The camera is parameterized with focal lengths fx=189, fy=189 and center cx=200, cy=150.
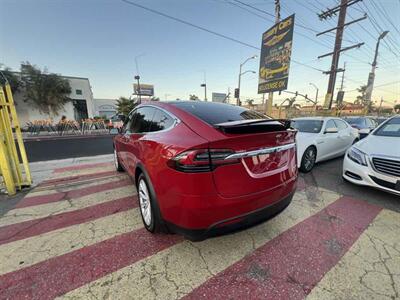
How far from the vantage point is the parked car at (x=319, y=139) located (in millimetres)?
4594

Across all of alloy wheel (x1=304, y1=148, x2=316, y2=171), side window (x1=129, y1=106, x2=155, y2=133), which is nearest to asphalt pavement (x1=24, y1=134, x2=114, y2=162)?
side window (x1=129, y1=106, x2=155, y2=133)

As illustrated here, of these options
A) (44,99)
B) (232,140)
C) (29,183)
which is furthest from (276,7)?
(44,99)

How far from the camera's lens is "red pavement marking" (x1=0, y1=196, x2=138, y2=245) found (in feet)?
7.97

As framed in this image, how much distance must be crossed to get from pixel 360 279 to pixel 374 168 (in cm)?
215

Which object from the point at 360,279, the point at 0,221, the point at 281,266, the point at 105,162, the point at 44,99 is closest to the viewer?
the point at 360,279

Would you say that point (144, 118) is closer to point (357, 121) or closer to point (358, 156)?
point (358, 156)

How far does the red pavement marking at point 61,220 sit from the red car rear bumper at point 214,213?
1571 millimetres

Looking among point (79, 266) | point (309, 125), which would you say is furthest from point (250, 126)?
point (309, 125)

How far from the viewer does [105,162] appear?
20.0 feet

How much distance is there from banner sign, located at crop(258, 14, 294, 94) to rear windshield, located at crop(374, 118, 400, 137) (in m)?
7.23

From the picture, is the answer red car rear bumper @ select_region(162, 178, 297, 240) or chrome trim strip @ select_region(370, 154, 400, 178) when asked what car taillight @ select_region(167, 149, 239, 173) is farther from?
chrome trim strip @ select_region(370, 154, 400, 178)

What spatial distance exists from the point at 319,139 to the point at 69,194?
5.77 meters

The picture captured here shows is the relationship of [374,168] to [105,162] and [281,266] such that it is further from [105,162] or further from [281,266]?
[105,162]

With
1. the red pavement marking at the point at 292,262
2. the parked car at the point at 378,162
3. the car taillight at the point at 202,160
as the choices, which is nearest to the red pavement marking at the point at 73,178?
the car taillight at the point at 202,160
